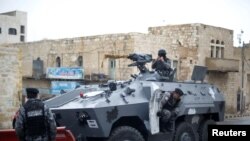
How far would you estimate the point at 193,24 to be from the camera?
79.7 ft

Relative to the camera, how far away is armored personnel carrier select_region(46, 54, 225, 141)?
7.86 m

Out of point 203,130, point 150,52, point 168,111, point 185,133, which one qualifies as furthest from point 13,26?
point 168,111

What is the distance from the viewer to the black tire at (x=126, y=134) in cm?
797

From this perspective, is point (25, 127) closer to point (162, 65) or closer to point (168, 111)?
point (168, 111)

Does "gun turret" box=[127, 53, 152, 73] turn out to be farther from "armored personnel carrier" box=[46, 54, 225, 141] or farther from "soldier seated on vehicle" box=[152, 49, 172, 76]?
"soldier seated on vehicle" box=[152, 49, 172, 76]

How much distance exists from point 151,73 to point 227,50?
18.9m

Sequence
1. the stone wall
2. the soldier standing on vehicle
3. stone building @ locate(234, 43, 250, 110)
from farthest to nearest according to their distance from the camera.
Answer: stone building @ locate(234, 43, 250, 110) → the stone wall → the soldier standing on vehicle

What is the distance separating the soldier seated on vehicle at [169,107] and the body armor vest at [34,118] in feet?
9.62

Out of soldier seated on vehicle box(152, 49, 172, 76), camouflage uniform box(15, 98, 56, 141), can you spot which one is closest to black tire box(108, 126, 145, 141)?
camouflage uniform box(15, 98, 56, 141)

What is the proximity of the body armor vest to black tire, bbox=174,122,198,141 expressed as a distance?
3844 mm

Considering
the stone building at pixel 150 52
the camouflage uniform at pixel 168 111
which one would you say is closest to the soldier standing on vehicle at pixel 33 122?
the camouflage uniform at pixel 168 111

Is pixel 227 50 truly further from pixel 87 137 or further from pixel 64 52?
pixel 87 137

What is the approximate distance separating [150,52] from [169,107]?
12.9 meters

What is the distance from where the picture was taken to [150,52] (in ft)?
71.9
